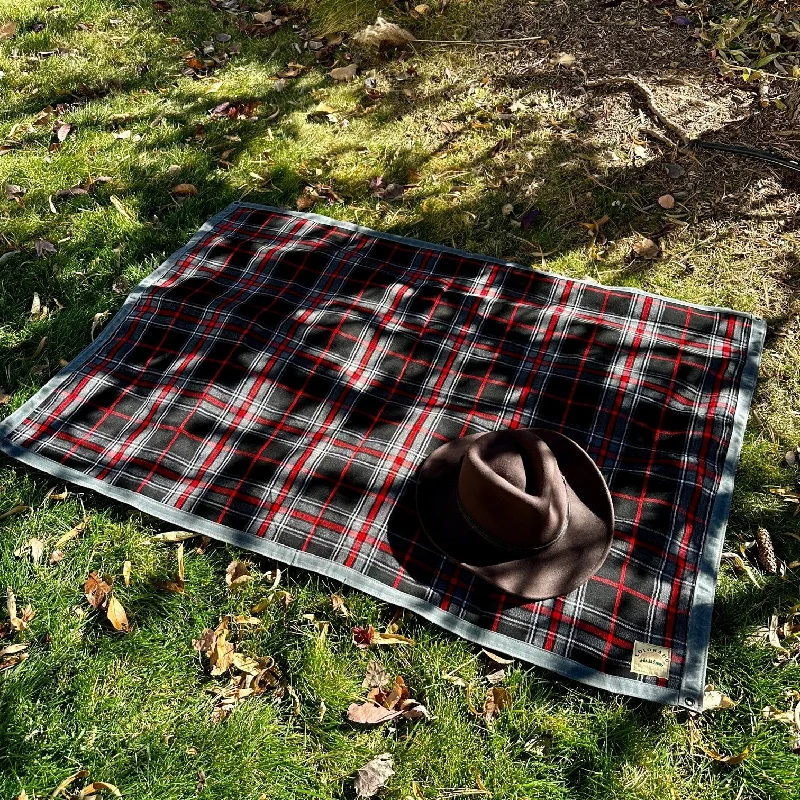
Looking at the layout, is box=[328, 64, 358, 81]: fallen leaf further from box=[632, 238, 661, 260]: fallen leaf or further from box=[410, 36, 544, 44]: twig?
box=[632, 238, 661, 260]: fallen leaf

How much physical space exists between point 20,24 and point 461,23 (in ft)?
13.4

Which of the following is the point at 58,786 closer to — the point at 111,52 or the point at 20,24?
the point at 111,52

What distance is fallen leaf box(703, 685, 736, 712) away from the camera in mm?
2795

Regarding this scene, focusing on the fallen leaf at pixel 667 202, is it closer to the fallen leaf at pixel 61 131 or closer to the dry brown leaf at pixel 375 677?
the dry brown leaf at pixel 375 677

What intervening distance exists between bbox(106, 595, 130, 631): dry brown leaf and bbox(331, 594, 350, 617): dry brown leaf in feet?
3.01

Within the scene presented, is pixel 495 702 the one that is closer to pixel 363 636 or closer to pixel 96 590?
pixel 363 636

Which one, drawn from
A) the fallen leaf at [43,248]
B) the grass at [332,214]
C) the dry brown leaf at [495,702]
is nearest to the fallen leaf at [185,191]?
the grass at [332,214]

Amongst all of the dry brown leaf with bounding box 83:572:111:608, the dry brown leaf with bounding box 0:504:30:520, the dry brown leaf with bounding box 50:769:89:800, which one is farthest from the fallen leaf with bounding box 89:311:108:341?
the dry brown leaf with bounding box 50:769:89:800

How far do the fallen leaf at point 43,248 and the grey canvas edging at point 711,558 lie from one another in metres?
4.32

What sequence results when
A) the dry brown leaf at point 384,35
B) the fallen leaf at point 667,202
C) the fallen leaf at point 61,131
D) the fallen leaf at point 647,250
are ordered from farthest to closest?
1. the dry brown leaf at point 384,35
2. the fallen leaf at point 61,131
3. the fallen leaf at point 667,202
4. the fallen leaf at point 647,250

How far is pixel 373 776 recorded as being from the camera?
106 inches

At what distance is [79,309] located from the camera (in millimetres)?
4344

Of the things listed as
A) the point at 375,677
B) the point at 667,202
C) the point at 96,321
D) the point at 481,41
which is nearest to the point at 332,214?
the point at 96,321

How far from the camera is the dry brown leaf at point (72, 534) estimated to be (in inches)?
132
